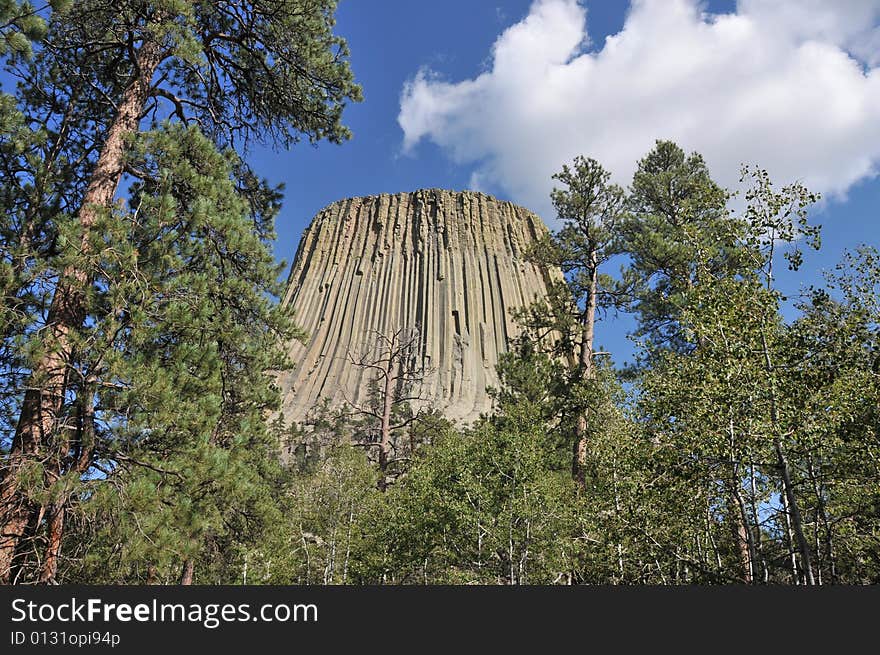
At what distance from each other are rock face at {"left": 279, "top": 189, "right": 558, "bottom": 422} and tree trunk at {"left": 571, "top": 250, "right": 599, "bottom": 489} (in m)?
37.7

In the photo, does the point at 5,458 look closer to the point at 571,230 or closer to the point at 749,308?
the point at 749,308

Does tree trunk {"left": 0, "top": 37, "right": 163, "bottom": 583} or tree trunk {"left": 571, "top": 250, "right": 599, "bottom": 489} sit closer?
tree trunk {"left": 0, "top": 37, "right": 163, "bottom": 583}

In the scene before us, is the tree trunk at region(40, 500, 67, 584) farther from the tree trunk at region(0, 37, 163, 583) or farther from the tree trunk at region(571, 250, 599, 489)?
the tree trunk at region(571, 250, 599, 489)

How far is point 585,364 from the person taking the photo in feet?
51.2

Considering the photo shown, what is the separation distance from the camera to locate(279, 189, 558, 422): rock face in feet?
186

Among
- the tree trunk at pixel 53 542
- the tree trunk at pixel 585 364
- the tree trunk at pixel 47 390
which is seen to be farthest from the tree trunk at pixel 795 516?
the tree trunk at pixel 47 390

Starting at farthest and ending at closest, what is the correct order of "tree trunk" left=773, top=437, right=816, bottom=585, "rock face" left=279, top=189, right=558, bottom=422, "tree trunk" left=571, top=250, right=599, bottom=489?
"rock face" left=279, top=189, right=558, bottom=422 < "tree trunk" left=571, top=250, right=599, bottom=489 < "tree trunk" left=773, top=437, right=816, bottom=585

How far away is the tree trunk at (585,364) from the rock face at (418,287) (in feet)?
124

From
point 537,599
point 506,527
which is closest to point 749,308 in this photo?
point 537,599

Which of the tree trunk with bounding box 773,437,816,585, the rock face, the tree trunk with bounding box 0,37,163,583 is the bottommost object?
the tree trunk with bounding box 773,437,816,585

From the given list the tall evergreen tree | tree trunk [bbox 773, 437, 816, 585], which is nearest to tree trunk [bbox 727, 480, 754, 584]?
tree trunk [bbox 773, 437, 816, 585]

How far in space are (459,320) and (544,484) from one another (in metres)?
48.3

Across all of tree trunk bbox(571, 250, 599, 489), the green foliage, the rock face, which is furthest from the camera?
the rock face

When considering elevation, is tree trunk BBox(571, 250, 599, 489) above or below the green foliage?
above
